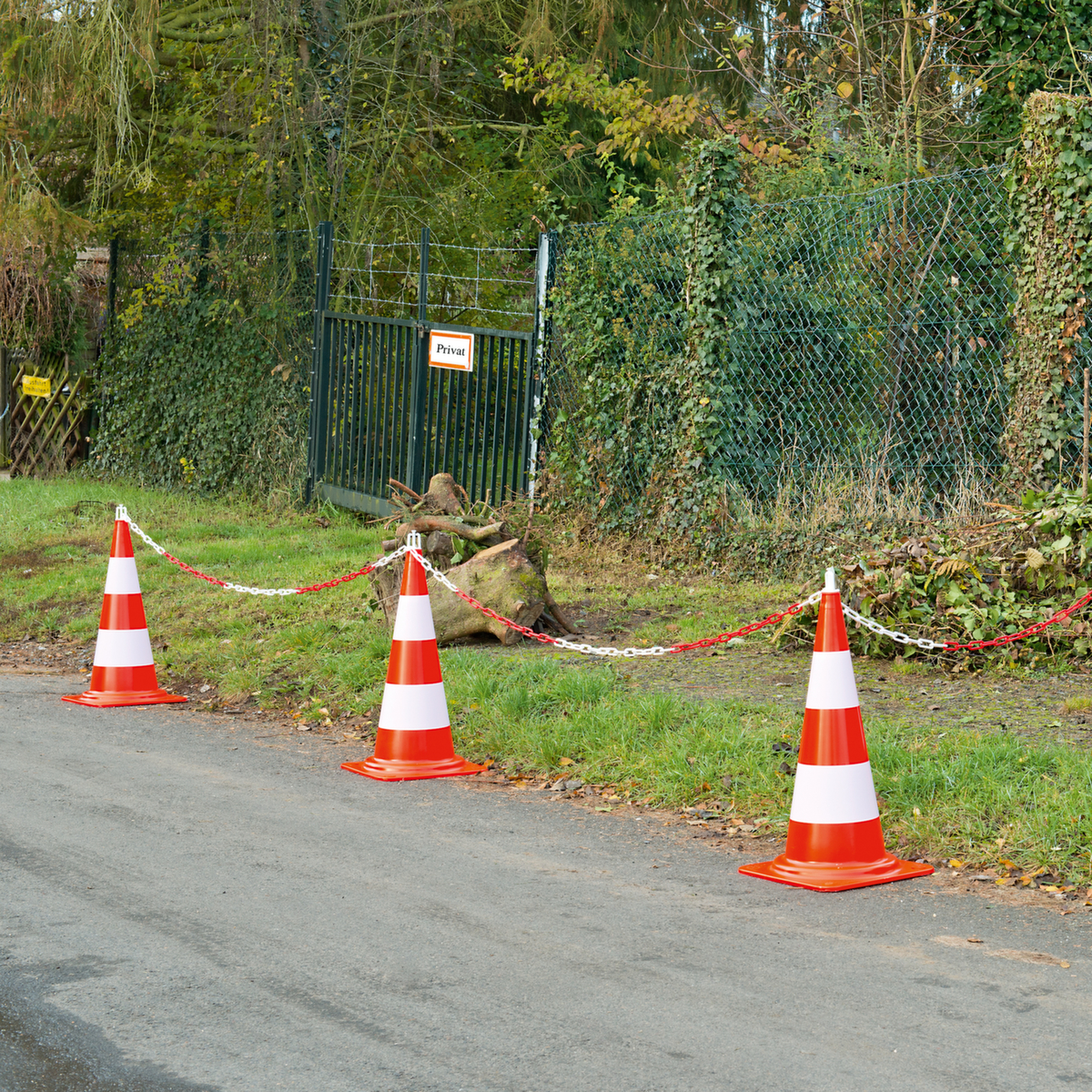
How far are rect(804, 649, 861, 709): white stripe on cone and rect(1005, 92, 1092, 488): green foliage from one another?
411 centimetres

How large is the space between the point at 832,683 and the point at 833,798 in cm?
41

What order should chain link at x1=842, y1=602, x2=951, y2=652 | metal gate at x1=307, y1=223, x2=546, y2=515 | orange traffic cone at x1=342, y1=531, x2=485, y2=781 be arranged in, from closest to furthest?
chain link at x1=842, y1=602, x2=951, y2=652, orange traffic cone at x1=342, y1=531, x2=485, y2=781, metal gate at x1=307, y1=223, x2=546, y2=515

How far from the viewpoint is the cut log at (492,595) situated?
852 cm

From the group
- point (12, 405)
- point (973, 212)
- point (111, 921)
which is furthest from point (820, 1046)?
point (12, 405)

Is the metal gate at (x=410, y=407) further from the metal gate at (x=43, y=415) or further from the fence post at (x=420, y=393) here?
the metal gate at (x=43, y=415)

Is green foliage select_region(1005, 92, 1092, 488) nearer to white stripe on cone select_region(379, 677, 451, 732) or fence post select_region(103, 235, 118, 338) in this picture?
white stripe on cone select_region(379, 677, 451, 732)

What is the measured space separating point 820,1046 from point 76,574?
29.6 feet

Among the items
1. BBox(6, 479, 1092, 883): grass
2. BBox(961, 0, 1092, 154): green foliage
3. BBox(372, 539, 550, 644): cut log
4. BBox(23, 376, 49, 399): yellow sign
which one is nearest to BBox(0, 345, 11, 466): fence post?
BBox(23, 376, 49, 399): yellow sign

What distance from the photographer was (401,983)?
4055 mm

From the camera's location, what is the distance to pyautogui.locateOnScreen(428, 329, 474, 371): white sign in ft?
Answer: 41.1

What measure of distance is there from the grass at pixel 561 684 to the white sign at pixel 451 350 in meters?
1.67

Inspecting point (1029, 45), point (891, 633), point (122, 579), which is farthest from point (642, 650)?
point (1029, 45)

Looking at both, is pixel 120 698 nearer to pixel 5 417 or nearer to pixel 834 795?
pixel 834 795

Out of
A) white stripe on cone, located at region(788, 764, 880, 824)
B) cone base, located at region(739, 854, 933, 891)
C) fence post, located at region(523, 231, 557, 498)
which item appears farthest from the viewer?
fence post, located at region(523, 231, 557, 498)
